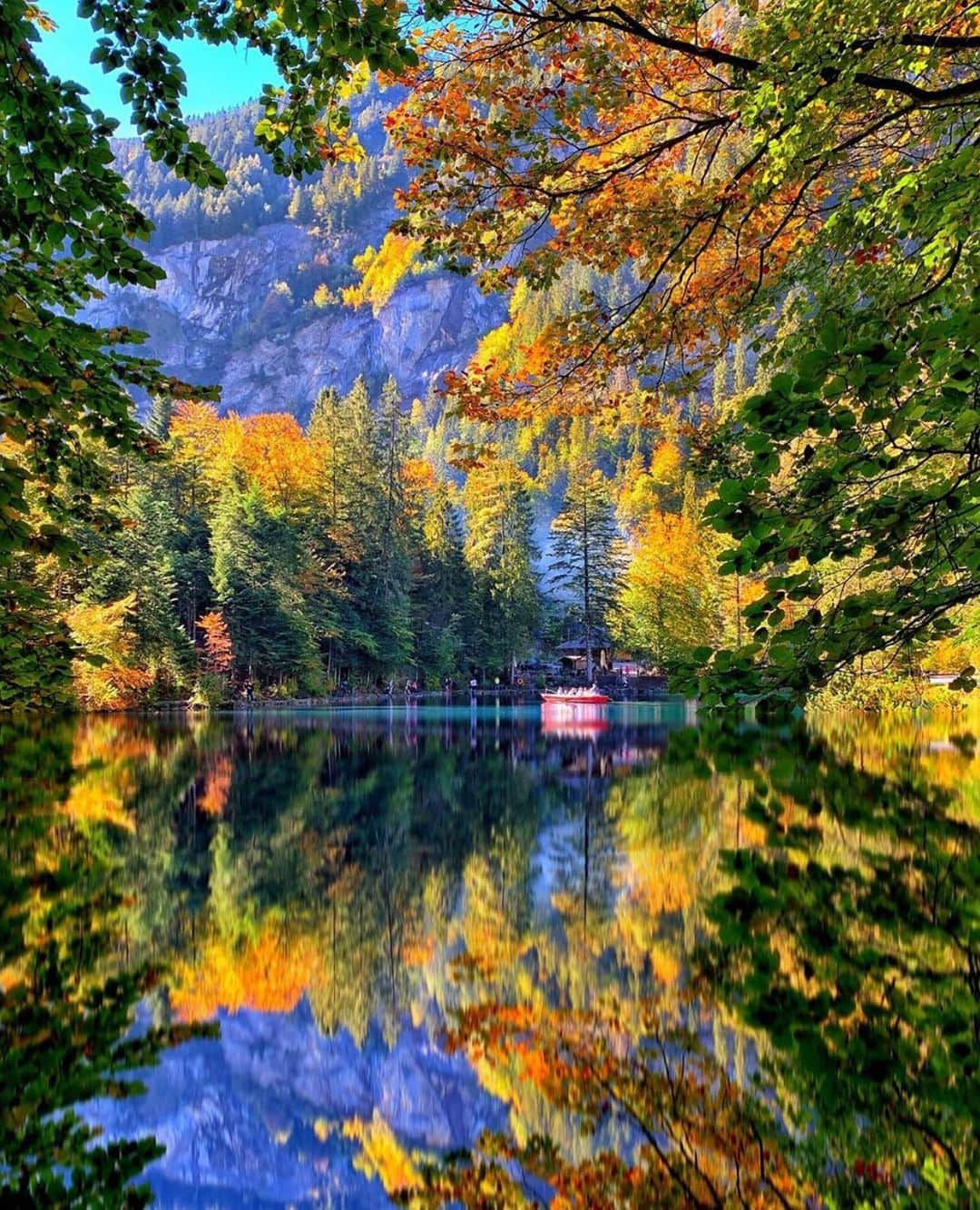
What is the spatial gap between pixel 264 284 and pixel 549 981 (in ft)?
583

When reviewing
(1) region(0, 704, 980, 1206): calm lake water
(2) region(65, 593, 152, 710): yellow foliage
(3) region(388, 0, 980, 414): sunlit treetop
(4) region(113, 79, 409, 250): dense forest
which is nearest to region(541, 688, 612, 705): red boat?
(2) region(65, 593, 152, 710): yellow foliage

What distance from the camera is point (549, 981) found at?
4184mm

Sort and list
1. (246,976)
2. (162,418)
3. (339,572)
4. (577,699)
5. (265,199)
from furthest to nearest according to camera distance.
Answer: (265,199), (339,572), (162,418), (577,699), (246,976)

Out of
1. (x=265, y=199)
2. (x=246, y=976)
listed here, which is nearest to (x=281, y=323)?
(x=265, y=199)

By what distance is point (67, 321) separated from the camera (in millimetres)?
3344

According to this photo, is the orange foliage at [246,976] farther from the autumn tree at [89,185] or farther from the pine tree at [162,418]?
the pine tree at [162,418]

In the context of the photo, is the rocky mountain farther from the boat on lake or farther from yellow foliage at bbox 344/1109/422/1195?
the boat on lake

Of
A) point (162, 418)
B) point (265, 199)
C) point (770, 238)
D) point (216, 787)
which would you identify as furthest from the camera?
point (265, 199)

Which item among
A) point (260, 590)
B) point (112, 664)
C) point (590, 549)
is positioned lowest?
point (112, 664)

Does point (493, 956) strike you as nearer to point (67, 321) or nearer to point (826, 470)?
point (826, 470)

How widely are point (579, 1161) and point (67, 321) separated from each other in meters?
4.22

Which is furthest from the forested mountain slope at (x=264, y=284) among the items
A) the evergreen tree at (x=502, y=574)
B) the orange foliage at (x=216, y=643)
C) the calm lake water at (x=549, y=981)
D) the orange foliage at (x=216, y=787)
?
the calm lake water at (x=549, y=981)

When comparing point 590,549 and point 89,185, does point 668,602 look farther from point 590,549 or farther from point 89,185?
point 89,185

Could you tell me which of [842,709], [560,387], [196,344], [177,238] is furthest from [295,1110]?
[177,238]
